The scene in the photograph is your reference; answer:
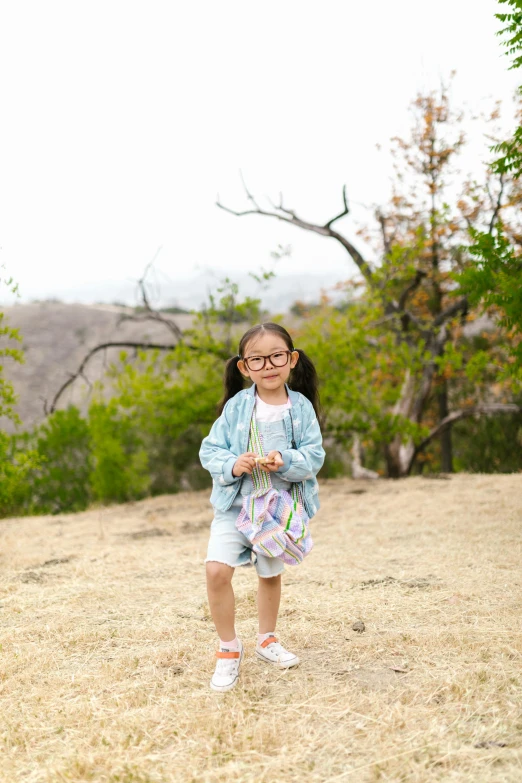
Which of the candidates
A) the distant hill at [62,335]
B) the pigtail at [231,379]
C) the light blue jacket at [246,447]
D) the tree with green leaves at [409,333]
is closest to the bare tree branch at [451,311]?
the tree with green leaves at [409,333]

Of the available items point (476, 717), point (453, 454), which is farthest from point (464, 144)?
point (476, 717)

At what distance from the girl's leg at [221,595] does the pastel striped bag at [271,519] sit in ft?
0.56

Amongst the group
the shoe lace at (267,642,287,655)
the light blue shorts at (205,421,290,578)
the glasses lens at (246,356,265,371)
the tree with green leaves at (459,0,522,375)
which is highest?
the tree with green leaves at (459,0,522,375)

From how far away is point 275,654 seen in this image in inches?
121

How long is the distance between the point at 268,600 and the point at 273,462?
0.69m

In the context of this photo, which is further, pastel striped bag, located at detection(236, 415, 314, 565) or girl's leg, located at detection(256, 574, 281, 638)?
girl's leg, located at detection(256, 574, 281, 638)

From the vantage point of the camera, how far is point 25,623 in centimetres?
389

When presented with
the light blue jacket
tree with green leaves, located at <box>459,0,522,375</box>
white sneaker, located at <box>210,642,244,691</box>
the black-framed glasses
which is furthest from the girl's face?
tree with green leaves, located at <box>459,0,522,375</box>

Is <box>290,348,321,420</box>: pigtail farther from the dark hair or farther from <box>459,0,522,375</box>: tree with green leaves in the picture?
<box>459,0,522,375</box>: tree with green leaves

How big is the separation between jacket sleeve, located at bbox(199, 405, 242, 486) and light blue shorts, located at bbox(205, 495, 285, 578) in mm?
134

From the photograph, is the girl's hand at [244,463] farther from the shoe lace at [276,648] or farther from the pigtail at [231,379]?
the shoe lace at [276,648]

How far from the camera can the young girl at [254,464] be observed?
9.36 ft

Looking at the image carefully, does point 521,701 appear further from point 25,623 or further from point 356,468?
point 356,468

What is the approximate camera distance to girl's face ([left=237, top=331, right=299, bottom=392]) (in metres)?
3.01
